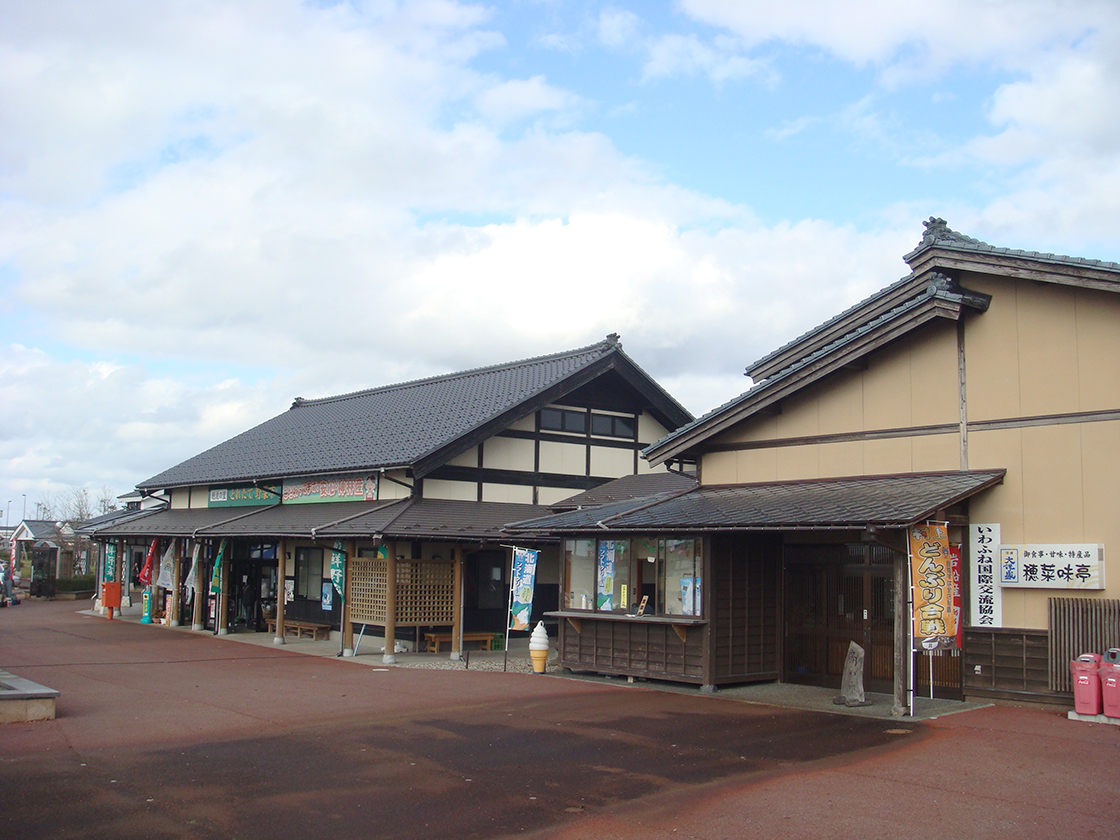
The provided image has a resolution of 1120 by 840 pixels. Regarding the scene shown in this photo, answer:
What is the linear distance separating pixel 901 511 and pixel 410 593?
1071 centimetres

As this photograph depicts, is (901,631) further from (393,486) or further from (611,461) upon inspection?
(611,461)

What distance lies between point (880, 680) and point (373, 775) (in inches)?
320

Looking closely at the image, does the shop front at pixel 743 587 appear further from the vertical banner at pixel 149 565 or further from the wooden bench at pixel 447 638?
the vertical banner at pixel 149 565

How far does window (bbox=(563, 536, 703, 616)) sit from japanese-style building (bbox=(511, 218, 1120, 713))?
0.03m

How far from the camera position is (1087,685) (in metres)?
10.8

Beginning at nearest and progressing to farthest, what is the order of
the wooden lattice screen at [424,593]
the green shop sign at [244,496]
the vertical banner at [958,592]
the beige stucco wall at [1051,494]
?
the beige stucco wall at [1051,494] → the vertical banner at [958,592] → the wooden lattice screen at [424,593] → the green shop sign at [244,496]

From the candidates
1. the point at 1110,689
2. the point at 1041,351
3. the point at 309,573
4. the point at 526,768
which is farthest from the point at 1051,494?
the point at 309,573

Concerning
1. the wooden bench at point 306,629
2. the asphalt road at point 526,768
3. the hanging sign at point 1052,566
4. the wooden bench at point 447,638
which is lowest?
the wooden bench at point 306,629

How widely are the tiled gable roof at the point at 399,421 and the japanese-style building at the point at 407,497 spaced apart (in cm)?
7

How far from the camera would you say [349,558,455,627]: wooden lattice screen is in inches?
738

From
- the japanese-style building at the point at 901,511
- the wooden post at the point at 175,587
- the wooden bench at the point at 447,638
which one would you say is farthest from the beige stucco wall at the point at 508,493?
the wooden post at the point at 175,587

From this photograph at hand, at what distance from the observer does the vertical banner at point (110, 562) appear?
3033 cm

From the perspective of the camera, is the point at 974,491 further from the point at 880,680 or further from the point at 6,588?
the point at 6,588

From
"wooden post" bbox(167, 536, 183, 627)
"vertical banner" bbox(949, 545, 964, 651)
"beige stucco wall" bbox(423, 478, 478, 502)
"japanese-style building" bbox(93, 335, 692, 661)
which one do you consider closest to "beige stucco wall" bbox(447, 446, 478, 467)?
"japanese-style building" bbox(93, 335, 692, 661)
